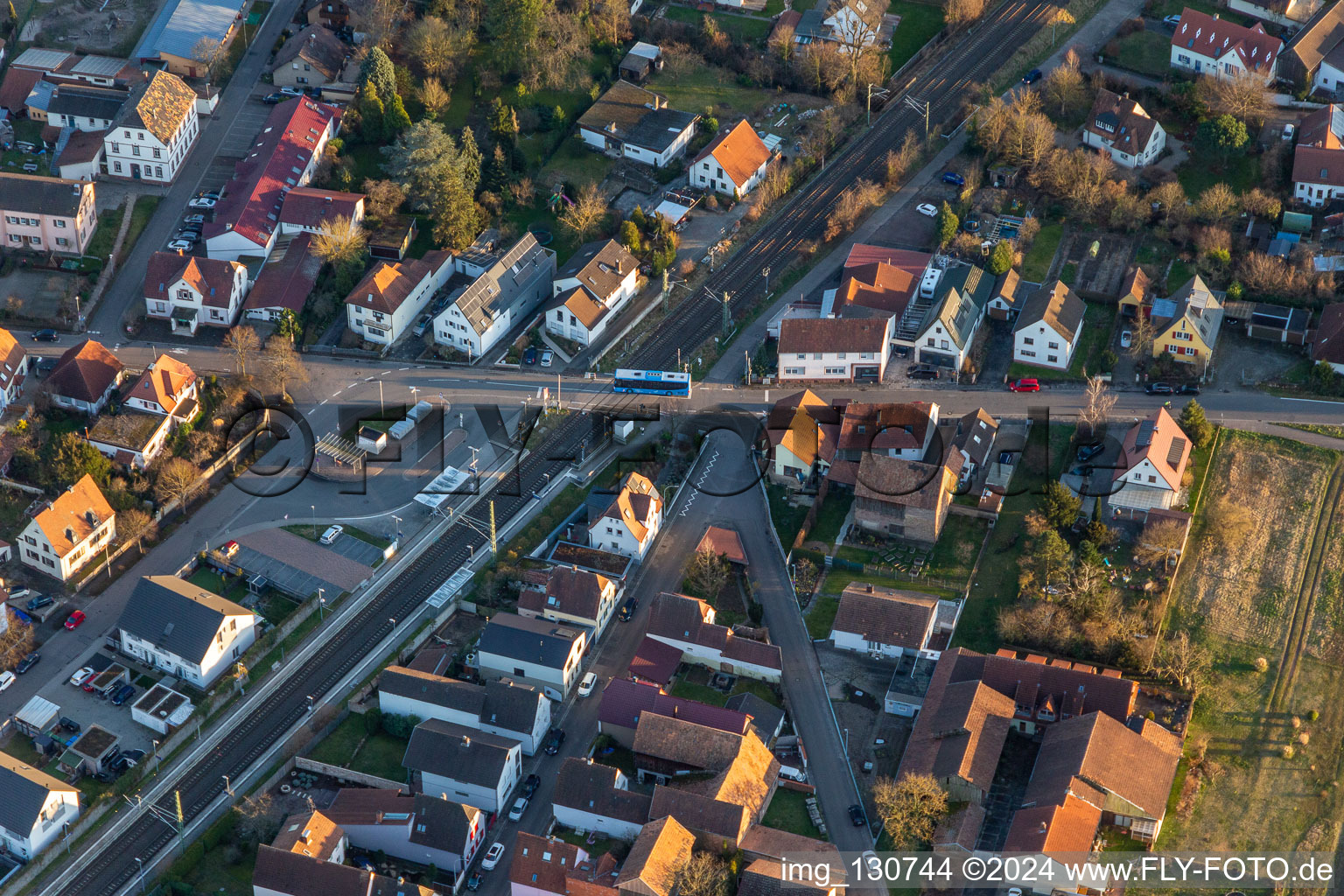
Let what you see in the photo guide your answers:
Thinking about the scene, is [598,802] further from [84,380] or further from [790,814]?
[84,380]

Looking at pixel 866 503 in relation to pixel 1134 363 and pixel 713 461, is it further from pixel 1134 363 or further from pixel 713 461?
pixel 1134 363

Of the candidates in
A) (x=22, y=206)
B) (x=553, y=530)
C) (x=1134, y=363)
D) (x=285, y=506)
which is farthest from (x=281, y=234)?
(x=1134, y=363)

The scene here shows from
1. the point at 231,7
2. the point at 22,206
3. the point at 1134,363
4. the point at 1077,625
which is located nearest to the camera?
the point at 1077,625

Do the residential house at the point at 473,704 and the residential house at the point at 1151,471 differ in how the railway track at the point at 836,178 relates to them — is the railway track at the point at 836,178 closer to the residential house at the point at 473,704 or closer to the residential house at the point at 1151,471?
the residential house at the point at 1151,471

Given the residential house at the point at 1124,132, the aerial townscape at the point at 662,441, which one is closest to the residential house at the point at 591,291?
the aerial townscape at the point at 662,441

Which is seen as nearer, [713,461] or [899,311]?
[713,461]

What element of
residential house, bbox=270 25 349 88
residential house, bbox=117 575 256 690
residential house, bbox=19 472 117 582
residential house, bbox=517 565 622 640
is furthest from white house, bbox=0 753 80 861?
residential house, bbox=270 25 349 88
